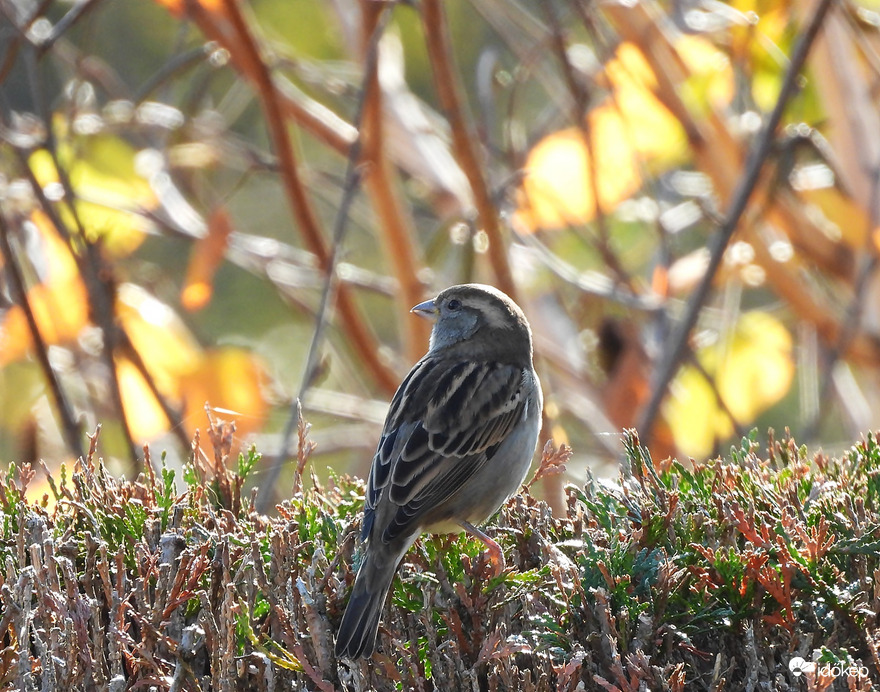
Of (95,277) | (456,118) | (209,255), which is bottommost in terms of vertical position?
(209,255)

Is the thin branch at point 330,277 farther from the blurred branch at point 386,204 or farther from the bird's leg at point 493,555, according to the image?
the bird's leg at point 493,555

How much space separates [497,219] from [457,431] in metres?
1.91

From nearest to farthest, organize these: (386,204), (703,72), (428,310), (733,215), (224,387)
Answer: (428,310)
(733,215)
(703,72)
(224,387)
(386,204)

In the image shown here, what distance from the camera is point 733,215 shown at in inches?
200

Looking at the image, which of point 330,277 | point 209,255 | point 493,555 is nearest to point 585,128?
point 330,277

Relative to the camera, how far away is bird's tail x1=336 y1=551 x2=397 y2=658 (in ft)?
8.46

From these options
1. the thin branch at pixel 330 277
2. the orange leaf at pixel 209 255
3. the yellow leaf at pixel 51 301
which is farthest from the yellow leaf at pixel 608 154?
the yellow leaf at pixel 51 301

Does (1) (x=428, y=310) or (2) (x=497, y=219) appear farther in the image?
(2) (x=497, y=219)

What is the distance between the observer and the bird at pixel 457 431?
338cm

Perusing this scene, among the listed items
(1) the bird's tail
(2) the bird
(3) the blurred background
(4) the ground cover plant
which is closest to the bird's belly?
(2) the bird

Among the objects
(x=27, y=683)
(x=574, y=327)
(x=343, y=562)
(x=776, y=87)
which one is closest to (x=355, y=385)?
(x=574, y=327)

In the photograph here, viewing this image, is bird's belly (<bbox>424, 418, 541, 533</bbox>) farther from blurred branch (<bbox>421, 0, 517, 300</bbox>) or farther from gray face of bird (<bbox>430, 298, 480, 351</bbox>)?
blurred branch (<bbox>421, 0, 517, 300</bbox>)

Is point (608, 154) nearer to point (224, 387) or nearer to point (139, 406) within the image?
point (224, 387)

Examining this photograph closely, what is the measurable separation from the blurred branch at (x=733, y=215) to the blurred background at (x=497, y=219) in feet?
0.07
